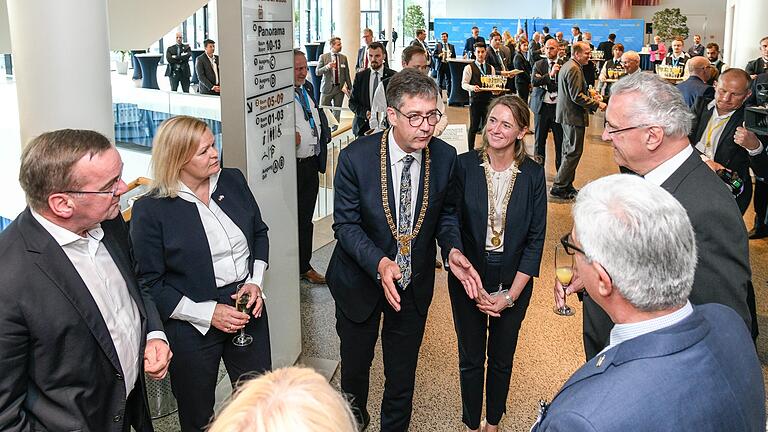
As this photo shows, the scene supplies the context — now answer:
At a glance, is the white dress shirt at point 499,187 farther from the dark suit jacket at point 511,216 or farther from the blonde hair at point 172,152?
the blonde hair at point 172,152

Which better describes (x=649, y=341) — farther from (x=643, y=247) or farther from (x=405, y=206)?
(x=405, y=206)

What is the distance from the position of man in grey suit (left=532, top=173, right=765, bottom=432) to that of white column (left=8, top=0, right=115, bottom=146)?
2.32m

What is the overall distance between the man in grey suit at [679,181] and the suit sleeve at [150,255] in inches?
56.1

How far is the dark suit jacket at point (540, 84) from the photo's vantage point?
952cm

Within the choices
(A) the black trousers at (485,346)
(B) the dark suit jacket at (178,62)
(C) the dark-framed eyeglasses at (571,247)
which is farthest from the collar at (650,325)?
(B) the dark suit jacket at (178,62)

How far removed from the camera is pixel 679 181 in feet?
7.84

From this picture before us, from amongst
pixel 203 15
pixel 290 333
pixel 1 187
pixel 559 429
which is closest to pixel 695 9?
pixel 203 15

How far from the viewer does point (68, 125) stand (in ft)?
10.7

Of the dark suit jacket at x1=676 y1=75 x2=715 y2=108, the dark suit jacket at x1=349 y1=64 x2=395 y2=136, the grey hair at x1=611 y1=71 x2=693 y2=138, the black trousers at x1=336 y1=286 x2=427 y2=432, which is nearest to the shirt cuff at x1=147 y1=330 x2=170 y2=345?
the black trousers at x1=336 y1=286 x2=427 y2=432

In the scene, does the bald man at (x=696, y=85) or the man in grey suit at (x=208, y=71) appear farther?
the man in grey suit at (x=208, y=71)

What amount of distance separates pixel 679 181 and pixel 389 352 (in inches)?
60.1

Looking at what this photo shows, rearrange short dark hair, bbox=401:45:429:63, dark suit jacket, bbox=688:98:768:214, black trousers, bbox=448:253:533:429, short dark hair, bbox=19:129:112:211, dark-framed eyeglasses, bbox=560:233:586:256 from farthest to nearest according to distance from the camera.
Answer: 1. short dark hair, bbox=401:45:429:63
2. dark suit jacket, bbox=688:98:768:214
3. black trousers, bbox=448:253:533:429
4. short dark hair, bbox=19:129:112:211
5. dark-framed eyeglasses, bbox=560:233:586:256

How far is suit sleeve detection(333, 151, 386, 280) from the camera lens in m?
3.04

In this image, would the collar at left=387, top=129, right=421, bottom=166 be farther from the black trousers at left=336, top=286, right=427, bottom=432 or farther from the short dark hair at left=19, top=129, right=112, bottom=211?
the short dark hair at left=19, top=129, right=112, bottom=211
